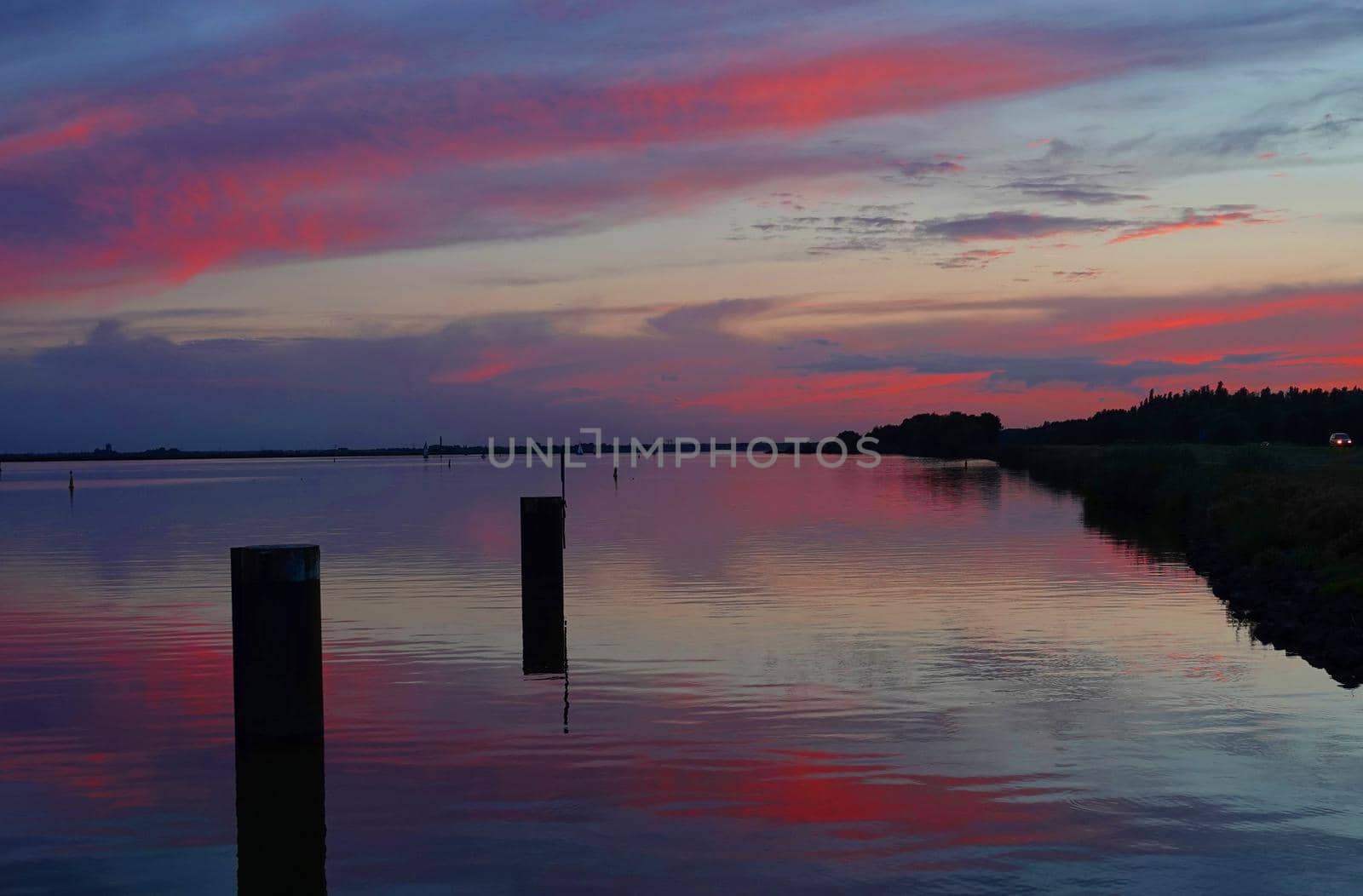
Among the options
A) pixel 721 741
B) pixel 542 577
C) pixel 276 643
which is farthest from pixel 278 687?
pixel 542 577

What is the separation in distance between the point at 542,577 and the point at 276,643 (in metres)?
10.6

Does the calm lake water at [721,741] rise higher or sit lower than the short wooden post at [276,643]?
lower

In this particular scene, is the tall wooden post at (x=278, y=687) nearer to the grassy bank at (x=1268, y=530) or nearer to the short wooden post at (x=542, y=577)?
the short wooden post at (x=542, y=577)

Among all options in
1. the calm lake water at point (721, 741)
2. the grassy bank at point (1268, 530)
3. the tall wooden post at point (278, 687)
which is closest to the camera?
the calm lake water at point (721, 741)

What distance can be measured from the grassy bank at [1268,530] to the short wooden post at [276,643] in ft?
45.1

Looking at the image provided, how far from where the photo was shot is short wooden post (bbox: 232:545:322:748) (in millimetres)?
12695

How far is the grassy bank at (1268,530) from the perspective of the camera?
22.0 m

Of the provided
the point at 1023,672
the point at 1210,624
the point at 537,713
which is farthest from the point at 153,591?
the point at 1210,624

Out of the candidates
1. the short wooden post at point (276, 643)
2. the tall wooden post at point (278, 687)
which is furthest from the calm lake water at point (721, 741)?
the short wooden post at point (276, 643)

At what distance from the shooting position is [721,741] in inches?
593

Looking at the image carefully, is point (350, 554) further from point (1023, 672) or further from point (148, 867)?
point (148, 867)

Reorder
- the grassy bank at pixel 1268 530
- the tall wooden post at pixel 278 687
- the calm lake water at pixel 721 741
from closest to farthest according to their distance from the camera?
the calm lake water at pixel 721 741 → the tall wooden post at pixel 278 687 → the grassy bank at pixel 1268 530

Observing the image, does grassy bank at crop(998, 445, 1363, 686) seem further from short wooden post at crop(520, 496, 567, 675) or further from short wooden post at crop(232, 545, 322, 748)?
short wooden post at crop(232, 545, 322, 748)

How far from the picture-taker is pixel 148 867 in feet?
36.7
